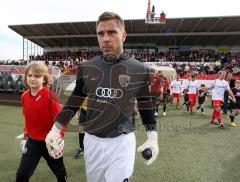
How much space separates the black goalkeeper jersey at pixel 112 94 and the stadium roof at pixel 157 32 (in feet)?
110

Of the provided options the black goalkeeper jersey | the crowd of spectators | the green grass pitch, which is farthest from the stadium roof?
the black goalkeeper jersey

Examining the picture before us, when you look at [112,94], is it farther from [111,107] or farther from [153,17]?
[153,17]

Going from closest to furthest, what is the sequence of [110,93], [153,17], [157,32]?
[110,93] < [153,17] < [157,32]

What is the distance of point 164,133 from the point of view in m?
9.46

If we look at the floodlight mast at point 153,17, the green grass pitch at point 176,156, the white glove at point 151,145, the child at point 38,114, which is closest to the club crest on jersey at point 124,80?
the white glove at point 151,145

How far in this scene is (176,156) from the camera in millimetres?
6832

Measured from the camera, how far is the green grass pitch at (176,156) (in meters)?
5.50

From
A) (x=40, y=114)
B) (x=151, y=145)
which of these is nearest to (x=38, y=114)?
(x=40, y=114)

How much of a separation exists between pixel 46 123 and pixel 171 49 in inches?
1599

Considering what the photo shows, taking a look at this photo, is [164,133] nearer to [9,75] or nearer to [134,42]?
[9,75]

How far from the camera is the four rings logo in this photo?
2.76 meters

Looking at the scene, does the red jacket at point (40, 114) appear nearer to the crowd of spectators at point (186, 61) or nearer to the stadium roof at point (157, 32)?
the crowd of spectators at point (186, 61)

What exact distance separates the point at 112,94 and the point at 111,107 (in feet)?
0.37

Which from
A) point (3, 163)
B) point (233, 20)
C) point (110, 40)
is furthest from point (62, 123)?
point (233, 20)
